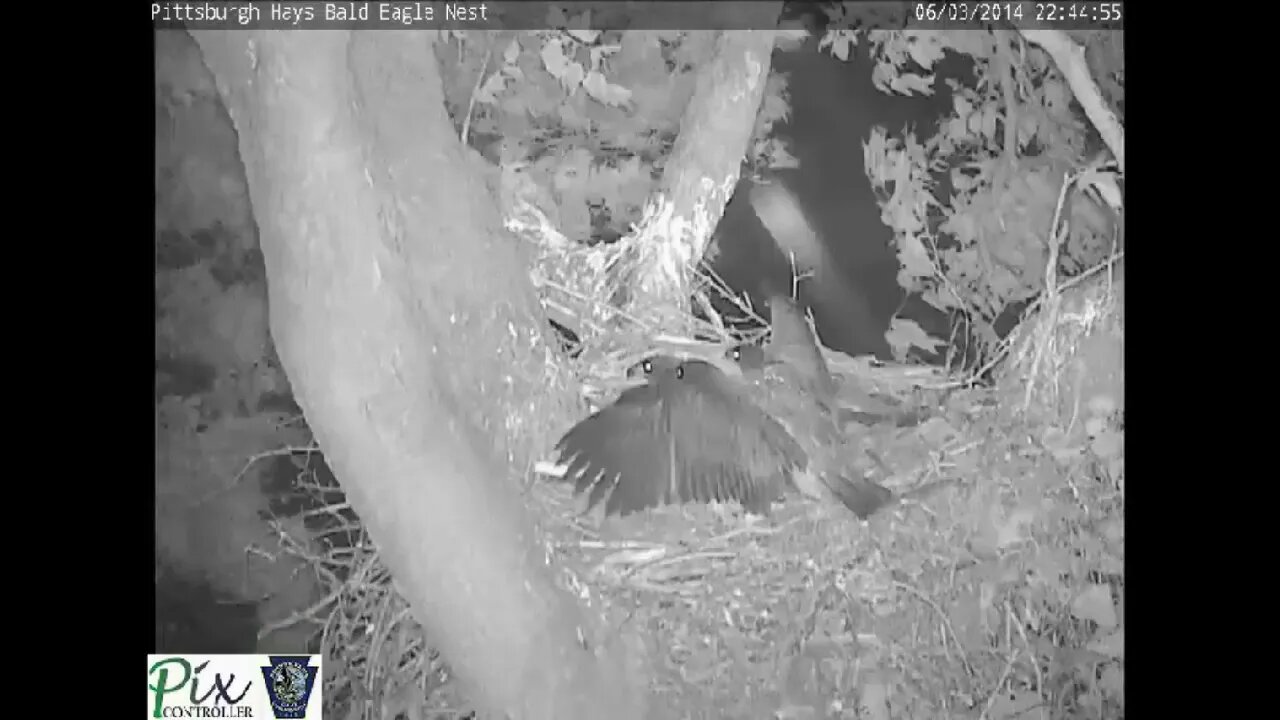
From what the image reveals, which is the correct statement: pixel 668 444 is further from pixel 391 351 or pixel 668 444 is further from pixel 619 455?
pixel 391 351

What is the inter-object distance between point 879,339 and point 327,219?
2.89ft

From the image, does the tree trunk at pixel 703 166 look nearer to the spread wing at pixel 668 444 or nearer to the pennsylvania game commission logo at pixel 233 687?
the spread wing at pixel 668 444

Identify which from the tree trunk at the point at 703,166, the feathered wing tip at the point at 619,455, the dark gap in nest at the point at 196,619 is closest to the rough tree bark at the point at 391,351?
the feathered wing tip at the point at 619,455

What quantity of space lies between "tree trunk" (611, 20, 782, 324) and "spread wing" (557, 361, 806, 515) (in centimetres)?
28

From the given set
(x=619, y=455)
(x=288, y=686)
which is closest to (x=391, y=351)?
(x=619, y=455)

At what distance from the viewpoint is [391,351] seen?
3.32 ft

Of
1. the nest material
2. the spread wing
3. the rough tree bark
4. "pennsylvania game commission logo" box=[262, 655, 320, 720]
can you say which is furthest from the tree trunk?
"pennsylvania game commission logo" box=[262, 655, 320, 720]

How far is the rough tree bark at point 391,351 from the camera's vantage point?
1.00m

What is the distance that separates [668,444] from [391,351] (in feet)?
1.34

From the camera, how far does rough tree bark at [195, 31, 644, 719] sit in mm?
1000

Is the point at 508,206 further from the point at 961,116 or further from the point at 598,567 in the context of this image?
the point at 961,116

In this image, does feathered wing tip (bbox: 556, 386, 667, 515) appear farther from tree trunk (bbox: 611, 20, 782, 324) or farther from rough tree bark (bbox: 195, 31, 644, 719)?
tree trunk (bbox: 611, 20, 782, 324)
